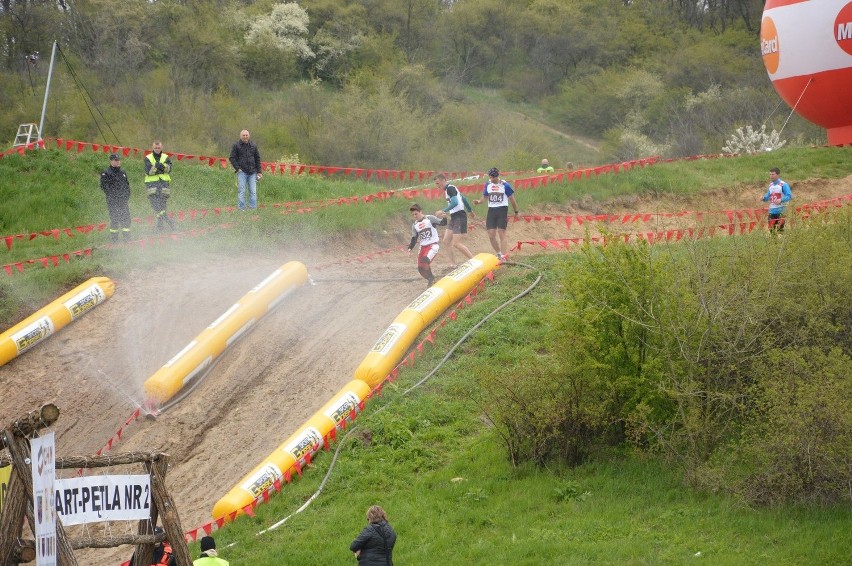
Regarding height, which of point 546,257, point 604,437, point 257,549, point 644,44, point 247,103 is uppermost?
point 644,44

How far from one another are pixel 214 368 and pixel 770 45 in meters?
18.1

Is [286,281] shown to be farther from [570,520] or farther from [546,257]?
[570,520]

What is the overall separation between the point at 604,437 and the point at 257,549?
4.66m

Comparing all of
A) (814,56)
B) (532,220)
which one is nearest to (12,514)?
(532,220)

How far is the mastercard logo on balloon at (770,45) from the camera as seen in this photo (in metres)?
27.8

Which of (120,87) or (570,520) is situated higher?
(120,87)

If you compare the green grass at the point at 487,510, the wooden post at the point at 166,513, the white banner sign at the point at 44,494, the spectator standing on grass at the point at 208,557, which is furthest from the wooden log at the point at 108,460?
the green grass at the point at 487,510

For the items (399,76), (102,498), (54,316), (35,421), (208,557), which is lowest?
(208,557)

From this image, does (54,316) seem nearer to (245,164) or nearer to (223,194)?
(245,164)

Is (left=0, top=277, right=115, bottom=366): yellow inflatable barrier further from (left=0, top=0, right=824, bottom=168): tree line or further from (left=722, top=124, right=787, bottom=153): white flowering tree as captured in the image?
(left=722, top=124, right=787, bottom=153): white flowering tree

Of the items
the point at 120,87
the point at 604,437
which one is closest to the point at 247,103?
the point at 120,87

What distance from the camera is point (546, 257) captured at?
813 inches

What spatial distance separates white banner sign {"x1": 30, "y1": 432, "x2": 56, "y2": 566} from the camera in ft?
27.8

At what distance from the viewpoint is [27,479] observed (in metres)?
8.62
